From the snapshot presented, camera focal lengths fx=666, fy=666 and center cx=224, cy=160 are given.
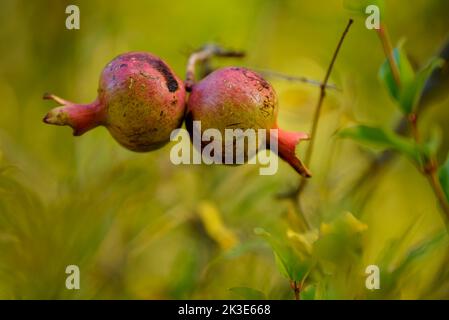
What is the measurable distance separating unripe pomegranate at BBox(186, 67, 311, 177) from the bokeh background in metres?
0.24

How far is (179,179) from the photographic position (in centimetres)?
126

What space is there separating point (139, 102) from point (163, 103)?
0.02 meters

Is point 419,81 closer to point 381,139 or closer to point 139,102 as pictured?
point 381,139

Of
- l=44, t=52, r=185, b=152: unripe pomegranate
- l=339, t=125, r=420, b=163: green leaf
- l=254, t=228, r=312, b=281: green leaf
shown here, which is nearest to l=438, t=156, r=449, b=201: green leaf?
l=339, t=125, r=420, b=163: green leaf

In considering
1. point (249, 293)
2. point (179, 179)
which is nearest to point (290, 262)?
point (249, 293)

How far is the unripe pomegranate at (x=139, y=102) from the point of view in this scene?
665 millimetres

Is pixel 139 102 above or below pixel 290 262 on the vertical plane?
above

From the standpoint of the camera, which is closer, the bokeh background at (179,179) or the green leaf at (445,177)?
the green leaf at (445,177)

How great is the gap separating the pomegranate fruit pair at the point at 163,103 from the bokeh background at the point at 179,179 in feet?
0.79

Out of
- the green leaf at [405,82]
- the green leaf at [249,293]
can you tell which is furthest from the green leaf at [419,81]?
the green leaf at [249,293]

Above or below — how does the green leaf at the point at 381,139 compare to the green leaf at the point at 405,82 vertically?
below

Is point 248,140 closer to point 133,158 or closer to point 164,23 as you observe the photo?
point 133,158

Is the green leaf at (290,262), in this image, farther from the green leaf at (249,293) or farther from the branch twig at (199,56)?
the branch twig at (199,56)
